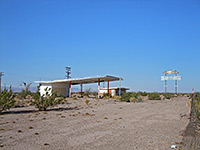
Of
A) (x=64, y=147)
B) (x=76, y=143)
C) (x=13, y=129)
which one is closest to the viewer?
(x=64, y=147)

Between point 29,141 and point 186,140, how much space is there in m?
5.28

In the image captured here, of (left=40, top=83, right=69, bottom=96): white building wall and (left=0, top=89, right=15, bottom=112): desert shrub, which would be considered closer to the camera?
(left=0, top=89, right=15, bottom=112): desert shrub

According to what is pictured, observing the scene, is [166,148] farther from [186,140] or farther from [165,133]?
[165,133]

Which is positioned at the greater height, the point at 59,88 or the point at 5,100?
the point at 59,88

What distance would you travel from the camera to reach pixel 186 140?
24.6 ft

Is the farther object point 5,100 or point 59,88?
point 59,88

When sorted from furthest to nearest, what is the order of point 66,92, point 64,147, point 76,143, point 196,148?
point 66,92 < point 76,143 < point 64,147 < point 196,148

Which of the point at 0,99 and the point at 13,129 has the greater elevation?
A: the point at 0,99

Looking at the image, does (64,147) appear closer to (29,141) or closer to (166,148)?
(29,141)

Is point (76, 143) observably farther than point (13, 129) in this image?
No

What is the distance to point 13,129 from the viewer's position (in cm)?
989

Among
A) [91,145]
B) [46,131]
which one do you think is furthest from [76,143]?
[46,131]

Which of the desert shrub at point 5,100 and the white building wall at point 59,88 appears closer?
the desert shrub at point 5,100

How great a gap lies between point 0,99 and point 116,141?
10965 mm
